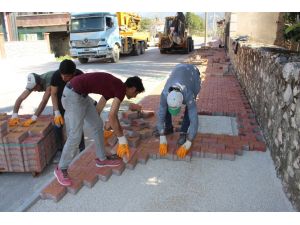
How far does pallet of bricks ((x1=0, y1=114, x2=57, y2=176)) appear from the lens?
370 cm

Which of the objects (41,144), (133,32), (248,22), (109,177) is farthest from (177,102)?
(133,32)

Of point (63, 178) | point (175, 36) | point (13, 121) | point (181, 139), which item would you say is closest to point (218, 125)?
point (181, 139)

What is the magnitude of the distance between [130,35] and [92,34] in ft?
14.8

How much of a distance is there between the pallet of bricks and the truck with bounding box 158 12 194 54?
16998mm

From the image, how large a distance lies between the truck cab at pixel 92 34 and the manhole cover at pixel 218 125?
37.5 ft

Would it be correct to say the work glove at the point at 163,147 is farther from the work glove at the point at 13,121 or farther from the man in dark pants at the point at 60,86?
the work glove at the point at 13,121

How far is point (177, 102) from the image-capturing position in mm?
3336

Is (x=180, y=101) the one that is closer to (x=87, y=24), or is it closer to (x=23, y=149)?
(x=23, y=149)

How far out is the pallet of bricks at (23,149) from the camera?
3.70 metres

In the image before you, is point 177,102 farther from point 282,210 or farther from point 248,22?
point 248,22

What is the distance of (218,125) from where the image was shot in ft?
16.4

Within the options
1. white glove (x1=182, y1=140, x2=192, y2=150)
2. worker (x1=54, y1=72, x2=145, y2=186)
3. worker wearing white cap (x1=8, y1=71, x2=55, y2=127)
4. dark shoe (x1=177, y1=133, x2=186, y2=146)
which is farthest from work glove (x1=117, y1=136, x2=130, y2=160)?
worker wearing white cap (x1=8, y1=71, x2=55, y2=127)

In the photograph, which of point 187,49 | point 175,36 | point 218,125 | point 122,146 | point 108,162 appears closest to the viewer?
point 122,146

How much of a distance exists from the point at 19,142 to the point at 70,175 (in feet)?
2.79
